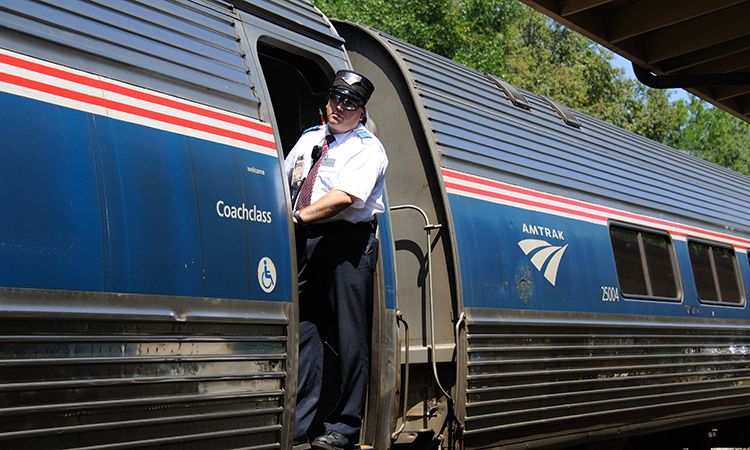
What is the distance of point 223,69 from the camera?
141 inches

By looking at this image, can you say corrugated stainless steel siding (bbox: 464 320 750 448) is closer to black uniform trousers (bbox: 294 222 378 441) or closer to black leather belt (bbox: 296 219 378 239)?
black uniform trousers (bbox: 294 222 378 441)

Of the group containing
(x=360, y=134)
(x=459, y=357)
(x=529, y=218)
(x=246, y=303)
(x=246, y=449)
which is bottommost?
(x=246, y=449)

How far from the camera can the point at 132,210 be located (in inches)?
113

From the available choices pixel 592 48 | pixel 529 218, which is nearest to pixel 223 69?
pixel 529 218

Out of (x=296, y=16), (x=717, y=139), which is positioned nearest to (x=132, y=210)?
(x=296, y=16)

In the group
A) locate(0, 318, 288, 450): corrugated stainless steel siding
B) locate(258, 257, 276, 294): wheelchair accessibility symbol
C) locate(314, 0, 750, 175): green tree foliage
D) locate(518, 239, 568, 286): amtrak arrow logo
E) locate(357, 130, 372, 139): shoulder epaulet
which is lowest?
locate(0, 318, 288, 450): corrugated stainless steel siding

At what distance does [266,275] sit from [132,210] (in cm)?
74

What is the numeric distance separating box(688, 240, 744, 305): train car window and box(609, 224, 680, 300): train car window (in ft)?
1.77

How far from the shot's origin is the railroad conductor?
3.73 metres

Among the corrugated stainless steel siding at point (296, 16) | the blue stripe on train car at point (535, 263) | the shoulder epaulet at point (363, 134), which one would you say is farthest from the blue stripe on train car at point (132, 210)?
the blue stripe on train car at point (535, 263)

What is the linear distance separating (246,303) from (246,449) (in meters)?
0.67

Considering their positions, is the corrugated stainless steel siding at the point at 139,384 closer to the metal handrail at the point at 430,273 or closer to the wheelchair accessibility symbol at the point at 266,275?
A: the wheelchair accessibility symbol at the point at 266,275

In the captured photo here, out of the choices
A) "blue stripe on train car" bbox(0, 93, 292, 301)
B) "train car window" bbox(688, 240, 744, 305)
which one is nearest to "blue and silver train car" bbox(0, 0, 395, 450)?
"blue stripe on train car" bbox(0, 93, 292, 301)

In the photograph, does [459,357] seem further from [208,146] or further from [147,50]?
[147,50]
